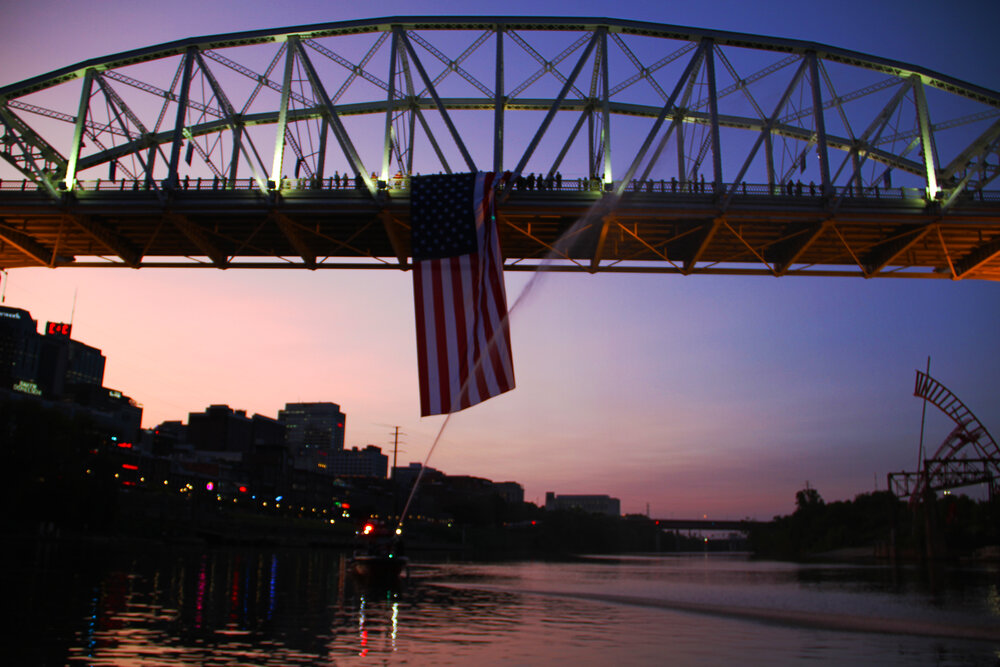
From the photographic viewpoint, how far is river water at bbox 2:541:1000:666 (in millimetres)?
21672

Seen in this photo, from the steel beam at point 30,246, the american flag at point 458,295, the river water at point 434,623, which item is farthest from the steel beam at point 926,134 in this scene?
the steel beam at point 30,246

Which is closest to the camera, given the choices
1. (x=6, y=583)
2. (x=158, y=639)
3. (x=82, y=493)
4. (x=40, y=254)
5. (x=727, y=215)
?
(x=158, y=639)

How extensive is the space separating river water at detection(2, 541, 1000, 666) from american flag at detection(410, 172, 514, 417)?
28.9 ft

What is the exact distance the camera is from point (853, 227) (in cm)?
4353

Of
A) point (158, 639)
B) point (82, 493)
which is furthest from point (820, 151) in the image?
point (82, 493)

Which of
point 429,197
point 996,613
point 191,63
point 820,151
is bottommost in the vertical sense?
point 996,613

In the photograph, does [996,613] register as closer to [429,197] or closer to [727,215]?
[727,215]

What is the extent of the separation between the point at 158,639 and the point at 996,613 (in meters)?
42.9

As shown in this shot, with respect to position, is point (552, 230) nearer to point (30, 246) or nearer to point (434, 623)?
point (434, 623)

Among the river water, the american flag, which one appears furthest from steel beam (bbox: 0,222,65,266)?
the american flag

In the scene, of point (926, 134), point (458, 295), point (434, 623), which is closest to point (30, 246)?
point (458, 295)

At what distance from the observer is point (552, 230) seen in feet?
149

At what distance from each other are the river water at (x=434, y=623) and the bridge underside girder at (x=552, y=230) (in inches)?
692

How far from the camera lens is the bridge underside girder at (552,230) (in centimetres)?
4062
